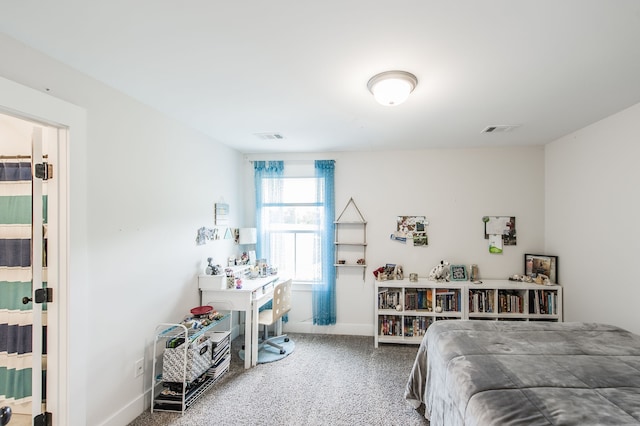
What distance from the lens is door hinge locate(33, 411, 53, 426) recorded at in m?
1.76

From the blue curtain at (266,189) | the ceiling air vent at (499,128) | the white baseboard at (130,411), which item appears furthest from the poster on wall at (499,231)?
the white baseboard at (130,411)

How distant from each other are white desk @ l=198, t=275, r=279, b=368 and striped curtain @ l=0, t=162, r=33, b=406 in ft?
4.52

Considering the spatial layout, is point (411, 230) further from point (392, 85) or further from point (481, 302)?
point (392, 85)

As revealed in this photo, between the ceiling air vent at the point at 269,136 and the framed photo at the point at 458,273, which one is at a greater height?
the ceiling air vent at the point at 269,136

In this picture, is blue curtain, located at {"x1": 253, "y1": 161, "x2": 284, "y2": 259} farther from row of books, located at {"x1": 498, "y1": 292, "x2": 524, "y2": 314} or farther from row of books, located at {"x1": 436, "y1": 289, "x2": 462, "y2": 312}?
row of books, located at {"x1": 498, "y1": 292, "x2": 524, "y2": 314}

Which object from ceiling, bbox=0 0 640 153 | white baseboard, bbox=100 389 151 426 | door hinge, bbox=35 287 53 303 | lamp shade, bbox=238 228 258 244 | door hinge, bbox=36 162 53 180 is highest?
ceiling, bbox=0 0 640 153

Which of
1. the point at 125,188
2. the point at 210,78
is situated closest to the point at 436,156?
the point at 210,78

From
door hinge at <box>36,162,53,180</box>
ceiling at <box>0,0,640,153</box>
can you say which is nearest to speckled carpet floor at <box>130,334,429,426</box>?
door hinge at <box>36,162,53,180</box>

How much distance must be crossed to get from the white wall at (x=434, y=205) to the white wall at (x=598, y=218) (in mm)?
312

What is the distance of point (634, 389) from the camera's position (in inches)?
60.5

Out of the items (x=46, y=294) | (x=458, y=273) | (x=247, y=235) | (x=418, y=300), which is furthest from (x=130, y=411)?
(x=458, y=273)

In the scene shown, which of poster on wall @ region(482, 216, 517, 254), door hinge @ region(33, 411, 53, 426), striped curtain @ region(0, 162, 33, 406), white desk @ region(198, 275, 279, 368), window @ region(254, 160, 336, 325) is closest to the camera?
door hinge @ region(33, 411, 53, 426)

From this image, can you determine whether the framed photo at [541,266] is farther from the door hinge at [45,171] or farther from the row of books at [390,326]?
the door hinge at [45,171]

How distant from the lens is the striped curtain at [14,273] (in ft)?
6.63
